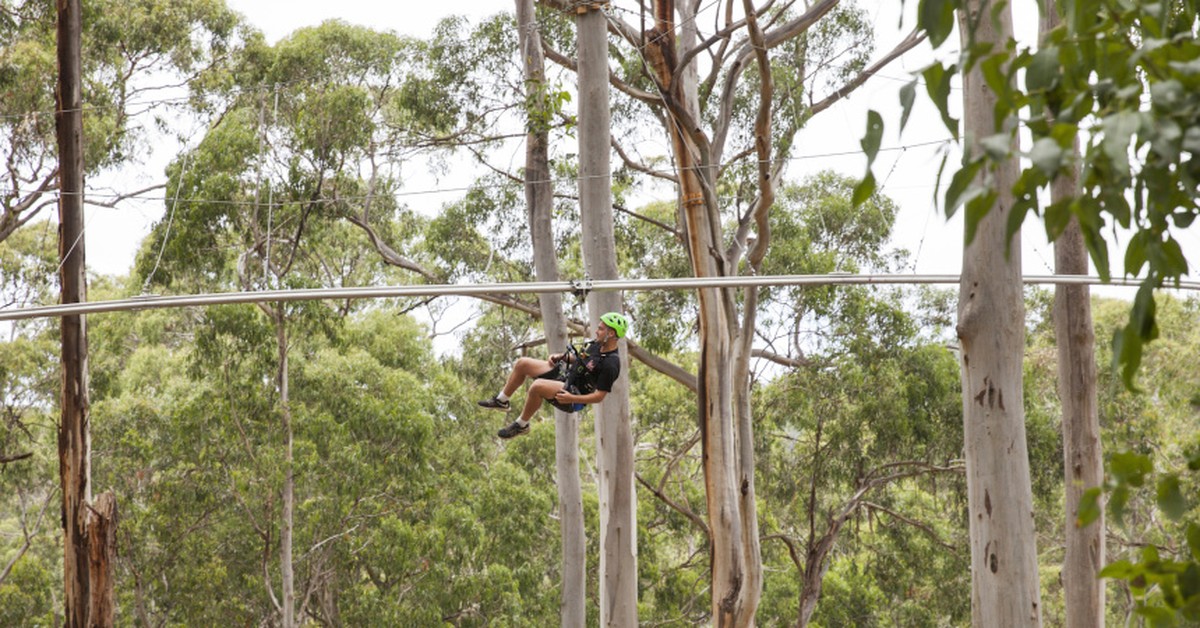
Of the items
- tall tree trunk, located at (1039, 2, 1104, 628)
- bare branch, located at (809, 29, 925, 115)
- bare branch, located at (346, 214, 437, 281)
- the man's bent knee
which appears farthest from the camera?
bare branch, located at (346, 214, 437, 281)

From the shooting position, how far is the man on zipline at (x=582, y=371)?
7078mm

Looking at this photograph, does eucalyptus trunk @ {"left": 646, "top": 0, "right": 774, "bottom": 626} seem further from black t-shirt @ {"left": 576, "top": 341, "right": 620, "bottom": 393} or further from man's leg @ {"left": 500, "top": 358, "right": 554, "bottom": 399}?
black t-shirt @ {"left": 576, "top": 341, "right": 620, "bottom": 393}

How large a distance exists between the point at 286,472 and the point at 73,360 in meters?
5.79

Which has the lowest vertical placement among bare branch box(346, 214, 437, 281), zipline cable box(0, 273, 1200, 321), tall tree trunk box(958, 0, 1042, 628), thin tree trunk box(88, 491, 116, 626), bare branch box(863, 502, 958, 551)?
A: bare branch box(863, 502, 958, 551)

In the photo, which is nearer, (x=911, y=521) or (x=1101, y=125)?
(x=1101, y=125)

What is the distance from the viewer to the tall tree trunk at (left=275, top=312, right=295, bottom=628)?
14.8 metres

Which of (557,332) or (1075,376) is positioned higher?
(557,332)

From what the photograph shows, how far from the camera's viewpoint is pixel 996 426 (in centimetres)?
524

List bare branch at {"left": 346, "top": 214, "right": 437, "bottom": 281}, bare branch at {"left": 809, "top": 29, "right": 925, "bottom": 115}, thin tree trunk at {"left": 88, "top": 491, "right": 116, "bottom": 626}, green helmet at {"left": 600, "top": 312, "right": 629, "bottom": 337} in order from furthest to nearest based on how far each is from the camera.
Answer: bare branch at {"left": 346, "top": 214, "right": 437, "bottom": 281} < bare branch at {"left": 809, "top": 29, "right": 925, "bottom": 115} < thin tree trunk at {"left": 88, "top": 491, "right": 116, "bottom": 626} < green helmet at {"left": 600, "top": 312, "right": 629, "bottom": 337}

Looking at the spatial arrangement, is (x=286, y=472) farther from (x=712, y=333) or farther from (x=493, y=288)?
(x=493, y=288)

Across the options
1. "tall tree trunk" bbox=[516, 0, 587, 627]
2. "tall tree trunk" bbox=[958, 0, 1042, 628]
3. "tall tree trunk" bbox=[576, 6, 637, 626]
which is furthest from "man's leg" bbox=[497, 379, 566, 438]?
"tall tree trunk" bbox=[516, 0, 587, 627]

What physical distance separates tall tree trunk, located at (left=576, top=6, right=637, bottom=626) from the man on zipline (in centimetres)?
146

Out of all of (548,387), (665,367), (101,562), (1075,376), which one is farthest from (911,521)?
(101,562)

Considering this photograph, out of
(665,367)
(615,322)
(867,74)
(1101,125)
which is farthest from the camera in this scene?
(665,367)
